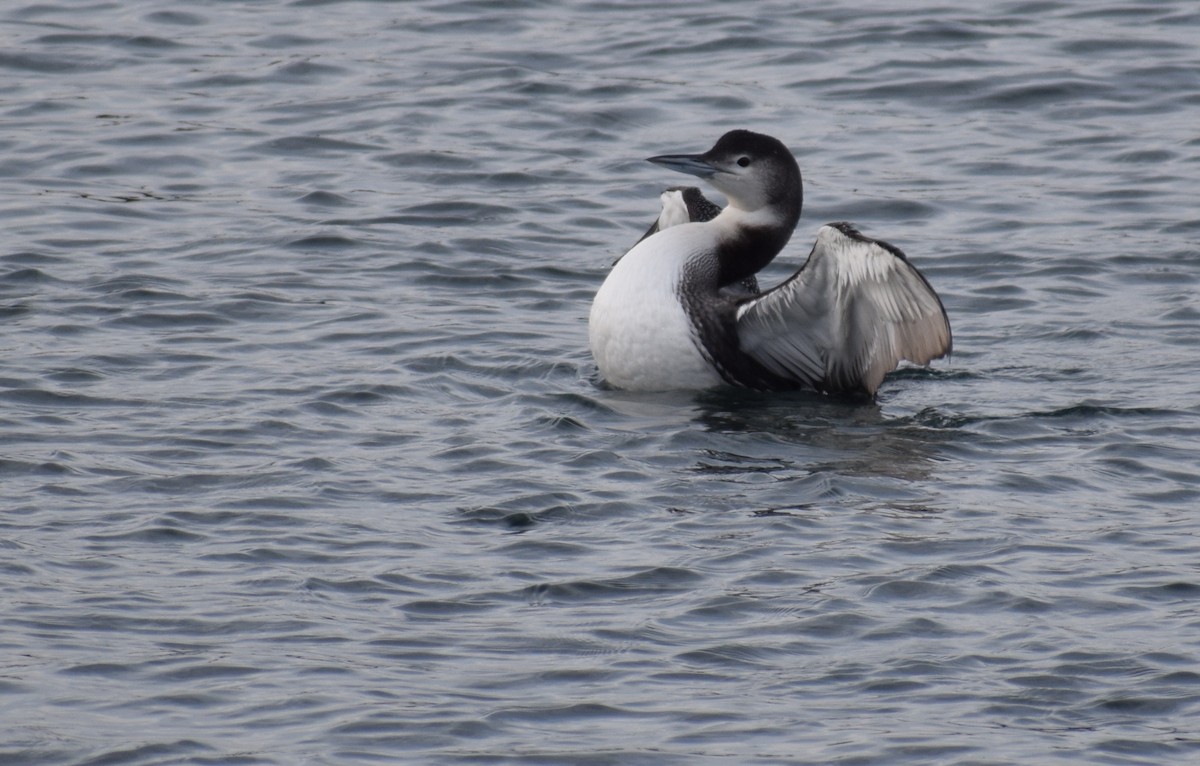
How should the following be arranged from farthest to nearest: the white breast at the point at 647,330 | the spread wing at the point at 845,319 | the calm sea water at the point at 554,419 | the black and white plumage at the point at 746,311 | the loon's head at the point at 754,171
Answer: the loon's head at the point at 754,171 < the white breast at the point at 647,330 < the black and white plumage at the point at 746,311 < the spread wing at the point at 845,319 < the calm sea water at the point at 554,419

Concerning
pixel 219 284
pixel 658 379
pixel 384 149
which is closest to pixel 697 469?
pixel 658 379

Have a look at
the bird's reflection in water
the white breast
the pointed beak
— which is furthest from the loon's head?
the bird's reflection in water

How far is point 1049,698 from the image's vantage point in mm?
5527

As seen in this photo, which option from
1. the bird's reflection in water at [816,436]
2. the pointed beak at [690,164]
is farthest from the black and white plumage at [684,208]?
the bird's reflection in water at [816,436]

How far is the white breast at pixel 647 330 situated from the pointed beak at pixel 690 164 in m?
0.42

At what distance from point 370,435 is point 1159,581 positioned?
2987mm

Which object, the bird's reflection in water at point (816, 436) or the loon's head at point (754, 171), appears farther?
the loon's head at point (754, 171)

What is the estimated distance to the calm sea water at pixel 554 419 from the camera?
554 cm

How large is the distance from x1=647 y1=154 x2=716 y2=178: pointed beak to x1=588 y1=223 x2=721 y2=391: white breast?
422 mm

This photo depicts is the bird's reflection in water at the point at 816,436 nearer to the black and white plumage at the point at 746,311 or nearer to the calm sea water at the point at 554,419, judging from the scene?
the calm sea water at the point at 554,419

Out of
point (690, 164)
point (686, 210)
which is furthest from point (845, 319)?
point (686, 210)

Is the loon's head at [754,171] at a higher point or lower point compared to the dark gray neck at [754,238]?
higher

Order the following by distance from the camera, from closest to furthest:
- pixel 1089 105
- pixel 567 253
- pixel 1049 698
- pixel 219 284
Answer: pixel 1049 698, pixel 219 284, pixel 567 253, pixel 1089 105

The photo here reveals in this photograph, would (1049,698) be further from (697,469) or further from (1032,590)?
(697,469)
